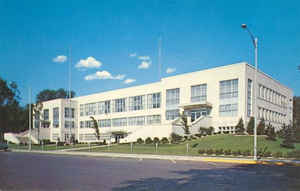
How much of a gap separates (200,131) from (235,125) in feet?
16.7

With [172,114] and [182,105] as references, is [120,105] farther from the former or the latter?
[182,105]

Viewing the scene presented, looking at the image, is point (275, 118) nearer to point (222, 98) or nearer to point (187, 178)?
point (222, 98)

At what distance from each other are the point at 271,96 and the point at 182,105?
15798mm

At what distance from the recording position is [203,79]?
4722 cm

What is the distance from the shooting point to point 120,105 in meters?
64.1

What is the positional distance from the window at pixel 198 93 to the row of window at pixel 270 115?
8.92 m

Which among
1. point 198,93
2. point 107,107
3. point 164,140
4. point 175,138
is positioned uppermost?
point 198,93

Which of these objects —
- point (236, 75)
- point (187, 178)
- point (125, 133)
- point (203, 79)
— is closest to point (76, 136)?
point (125, 133)

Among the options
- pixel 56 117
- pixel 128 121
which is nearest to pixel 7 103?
pixel 56 117

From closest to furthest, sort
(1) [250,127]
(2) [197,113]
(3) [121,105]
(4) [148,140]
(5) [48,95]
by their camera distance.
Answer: (1) [250,127] → (4) [148,140] → (2) [197,113] → (3) [121,105] → (5) [48,95]

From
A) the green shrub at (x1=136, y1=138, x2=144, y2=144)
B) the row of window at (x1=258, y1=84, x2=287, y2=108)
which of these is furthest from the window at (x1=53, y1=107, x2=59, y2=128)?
the row of window at (x1=258, y1=84, x2=287, y2=108)

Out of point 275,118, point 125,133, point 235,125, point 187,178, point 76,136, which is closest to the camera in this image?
point 187,178

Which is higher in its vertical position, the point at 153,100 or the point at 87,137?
the point at 153,100

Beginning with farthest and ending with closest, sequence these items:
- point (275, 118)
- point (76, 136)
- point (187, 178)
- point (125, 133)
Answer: point (76, 136), point (125, 133), point (275, 118), point (187, 178)
